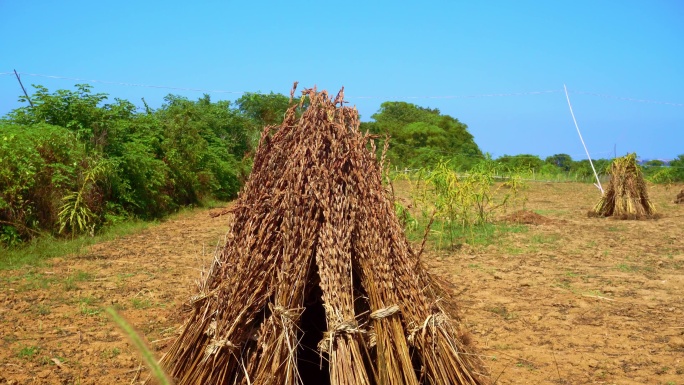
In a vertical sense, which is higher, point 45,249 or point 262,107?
point 262,107

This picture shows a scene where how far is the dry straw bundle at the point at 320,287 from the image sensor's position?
3734 millimetres

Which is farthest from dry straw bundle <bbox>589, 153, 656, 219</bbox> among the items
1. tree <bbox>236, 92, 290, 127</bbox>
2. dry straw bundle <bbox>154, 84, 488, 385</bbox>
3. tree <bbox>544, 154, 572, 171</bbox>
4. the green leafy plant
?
tree <bbox>544, 154, 572, 171</bbox>

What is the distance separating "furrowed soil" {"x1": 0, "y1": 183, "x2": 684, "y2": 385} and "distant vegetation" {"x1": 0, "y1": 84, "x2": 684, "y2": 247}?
3.46 feet

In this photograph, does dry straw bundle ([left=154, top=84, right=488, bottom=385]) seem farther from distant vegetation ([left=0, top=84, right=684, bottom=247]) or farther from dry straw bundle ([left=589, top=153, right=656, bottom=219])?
dry straw bundle ([left=589, top=153, right=656, bottom=219])

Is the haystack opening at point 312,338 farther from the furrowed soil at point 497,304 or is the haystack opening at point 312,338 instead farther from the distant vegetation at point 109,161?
the distant vegetation at point 109,161

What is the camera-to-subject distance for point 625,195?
547 inches

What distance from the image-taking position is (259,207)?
4.13 meters

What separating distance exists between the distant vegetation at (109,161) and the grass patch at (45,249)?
20 cm

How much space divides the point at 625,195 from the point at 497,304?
8.13 m

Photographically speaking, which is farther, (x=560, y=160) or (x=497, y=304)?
(x=560, y=160)

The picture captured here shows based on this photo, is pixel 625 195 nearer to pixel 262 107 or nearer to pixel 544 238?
pixel 544 238

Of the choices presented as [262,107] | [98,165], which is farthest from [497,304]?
[262,107]

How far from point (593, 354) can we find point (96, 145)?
976 centimetres

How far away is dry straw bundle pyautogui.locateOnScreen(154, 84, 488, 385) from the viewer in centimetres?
373
